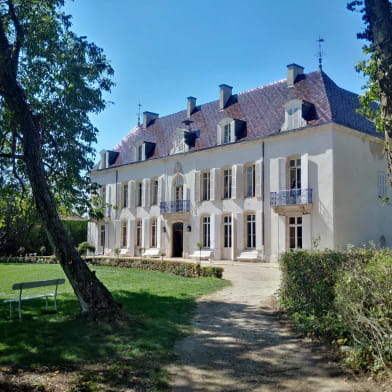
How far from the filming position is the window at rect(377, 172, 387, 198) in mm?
23594

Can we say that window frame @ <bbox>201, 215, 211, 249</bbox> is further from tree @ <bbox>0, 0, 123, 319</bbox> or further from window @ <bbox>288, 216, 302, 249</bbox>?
tree @ <bbox>0, 0, 123, 319</bbox>

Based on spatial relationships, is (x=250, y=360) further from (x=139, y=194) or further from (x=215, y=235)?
(x=139, y=194)

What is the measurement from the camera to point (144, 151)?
32.1 metres

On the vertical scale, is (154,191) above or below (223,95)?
below

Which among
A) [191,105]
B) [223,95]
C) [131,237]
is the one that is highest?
[191,105]

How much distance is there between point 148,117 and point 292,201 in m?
18.0

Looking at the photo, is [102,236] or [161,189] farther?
[102,236]

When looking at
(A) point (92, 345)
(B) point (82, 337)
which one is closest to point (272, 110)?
(B) point (82, 337)

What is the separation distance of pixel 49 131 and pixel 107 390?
848 centimetres

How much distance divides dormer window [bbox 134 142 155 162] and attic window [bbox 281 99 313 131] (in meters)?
12.3

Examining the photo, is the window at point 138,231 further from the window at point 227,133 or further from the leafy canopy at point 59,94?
the leafy canopy at point 59,94

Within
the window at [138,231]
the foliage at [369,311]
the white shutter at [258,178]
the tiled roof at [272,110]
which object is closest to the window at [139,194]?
the window at [138,231]

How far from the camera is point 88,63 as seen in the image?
448 inches

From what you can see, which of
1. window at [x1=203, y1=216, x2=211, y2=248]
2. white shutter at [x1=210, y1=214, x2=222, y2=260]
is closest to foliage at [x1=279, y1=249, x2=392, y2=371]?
white shutter at [x1=210, y1=214, x2=222, y2=260]
